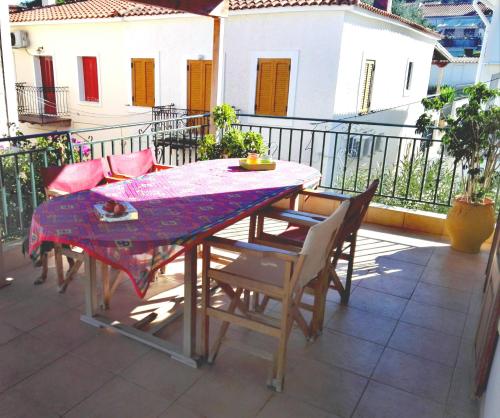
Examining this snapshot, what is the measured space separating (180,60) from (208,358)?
956cm

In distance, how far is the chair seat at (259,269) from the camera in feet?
7.59

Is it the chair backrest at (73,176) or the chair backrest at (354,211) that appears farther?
the chair backrest at (73,176)

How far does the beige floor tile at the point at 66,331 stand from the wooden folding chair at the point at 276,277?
719 millimetres

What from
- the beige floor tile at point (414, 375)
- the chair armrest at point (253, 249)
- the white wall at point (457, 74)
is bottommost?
the beige floor tile at point (414, 375)

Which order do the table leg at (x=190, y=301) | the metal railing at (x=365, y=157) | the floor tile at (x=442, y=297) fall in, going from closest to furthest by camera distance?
the table leg at (x=190, y=301) → the floor tile at (x=442, y=297) → the metal railing at (x=365, y=157)

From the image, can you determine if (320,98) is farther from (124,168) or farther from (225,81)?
(124,168)

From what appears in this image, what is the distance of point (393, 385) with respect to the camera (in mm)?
2215

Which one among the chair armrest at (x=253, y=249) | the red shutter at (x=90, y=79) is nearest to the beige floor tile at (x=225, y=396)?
the chair armrest at (x=253, y=249)

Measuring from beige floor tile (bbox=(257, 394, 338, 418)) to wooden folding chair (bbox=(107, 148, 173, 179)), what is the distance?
6.82ft

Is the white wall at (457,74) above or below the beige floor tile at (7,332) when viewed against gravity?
above

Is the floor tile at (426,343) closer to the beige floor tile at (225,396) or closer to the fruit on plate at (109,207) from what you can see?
the beige floor tile at (225,396)

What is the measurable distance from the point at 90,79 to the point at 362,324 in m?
11.9

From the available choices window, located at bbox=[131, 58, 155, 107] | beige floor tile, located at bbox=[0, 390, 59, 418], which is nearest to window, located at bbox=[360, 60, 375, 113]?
window, located at bbox=[131, 58, 155, 107]

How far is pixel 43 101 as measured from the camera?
1343cm
